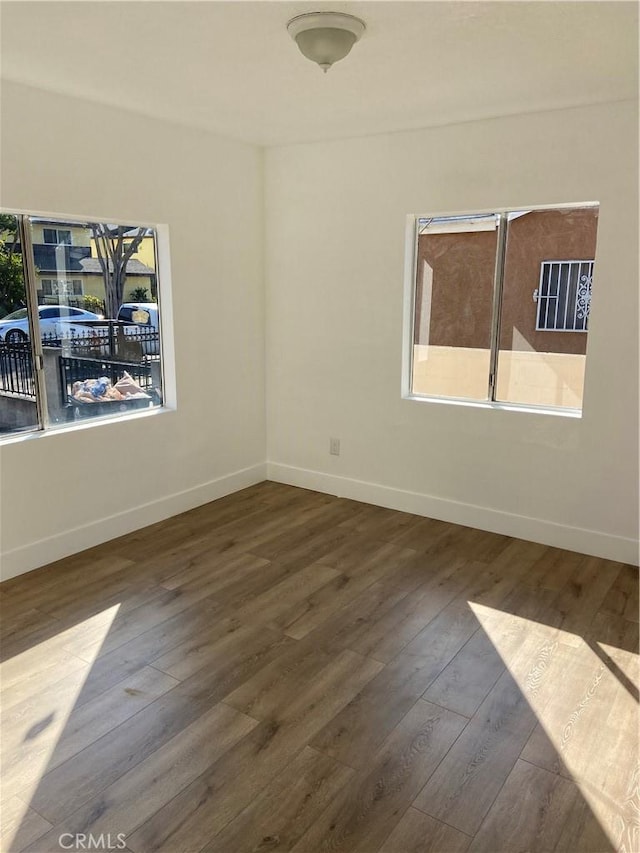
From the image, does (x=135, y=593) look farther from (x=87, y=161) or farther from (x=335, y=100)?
(x=335, y=100)

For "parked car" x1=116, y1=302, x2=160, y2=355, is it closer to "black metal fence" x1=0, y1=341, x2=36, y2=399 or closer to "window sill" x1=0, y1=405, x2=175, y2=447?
"window sill" x1=0, y1=405, x2=175, y2=447

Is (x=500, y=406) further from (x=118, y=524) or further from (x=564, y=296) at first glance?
(x=118, y=524)

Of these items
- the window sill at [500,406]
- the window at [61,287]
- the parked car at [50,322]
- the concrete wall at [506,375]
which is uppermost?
the window at [61,287]

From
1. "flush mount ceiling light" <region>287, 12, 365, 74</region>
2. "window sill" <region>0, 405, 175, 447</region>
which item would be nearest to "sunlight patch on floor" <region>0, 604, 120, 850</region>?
"window sill" <region>0, 405, 175, 447</region>

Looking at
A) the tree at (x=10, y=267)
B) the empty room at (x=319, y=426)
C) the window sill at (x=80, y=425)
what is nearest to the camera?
the empty room at (x=319, y=426)

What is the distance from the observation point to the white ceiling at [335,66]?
90.4 inches

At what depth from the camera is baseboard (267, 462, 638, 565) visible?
3770 mm

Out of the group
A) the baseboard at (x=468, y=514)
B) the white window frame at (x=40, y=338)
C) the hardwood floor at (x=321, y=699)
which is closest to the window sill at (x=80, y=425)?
the white window frame at (x=40, y=338)

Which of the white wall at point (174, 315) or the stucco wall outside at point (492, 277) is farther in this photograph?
the stucco wall outside at point (492, 277)

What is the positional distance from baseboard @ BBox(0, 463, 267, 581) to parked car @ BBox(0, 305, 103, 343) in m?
1.14

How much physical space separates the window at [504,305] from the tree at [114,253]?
186cm

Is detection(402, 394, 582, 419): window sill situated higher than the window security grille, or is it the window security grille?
the window security grille

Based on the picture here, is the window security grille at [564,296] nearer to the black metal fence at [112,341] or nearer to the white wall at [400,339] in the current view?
the white wall at [400,339]

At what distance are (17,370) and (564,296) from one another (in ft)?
10.3
